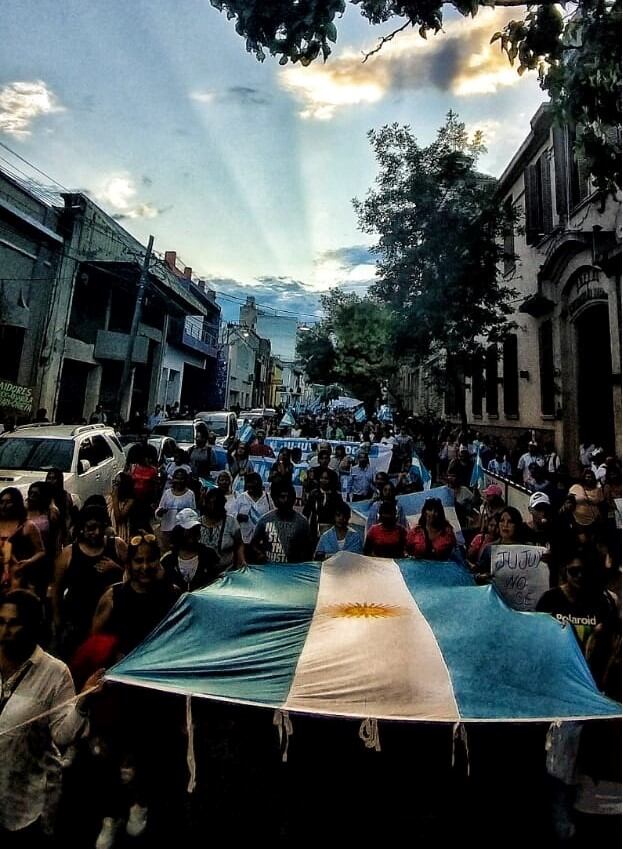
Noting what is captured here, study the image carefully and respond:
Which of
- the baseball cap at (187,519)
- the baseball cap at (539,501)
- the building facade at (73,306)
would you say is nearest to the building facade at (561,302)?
the baseball cap at (539,501)

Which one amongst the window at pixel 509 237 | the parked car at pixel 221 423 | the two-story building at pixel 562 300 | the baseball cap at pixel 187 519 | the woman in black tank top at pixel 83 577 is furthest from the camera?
the parked car at pixel 221 423

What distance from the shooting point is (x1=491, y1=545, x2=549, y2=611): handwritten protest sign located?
518cm

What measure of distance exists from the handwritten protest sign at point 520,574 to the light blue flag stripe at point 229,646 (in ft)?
6.99

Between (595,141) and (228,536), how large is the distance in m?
7.04

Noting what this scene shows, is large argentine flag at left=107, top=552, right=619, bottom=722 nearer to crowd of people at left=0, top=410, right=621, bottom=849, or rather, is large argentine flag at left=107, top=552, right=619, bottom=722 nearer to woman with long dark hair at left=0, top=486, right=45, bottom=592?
crowd of people at left=0, top=410, right=621, bottom=849

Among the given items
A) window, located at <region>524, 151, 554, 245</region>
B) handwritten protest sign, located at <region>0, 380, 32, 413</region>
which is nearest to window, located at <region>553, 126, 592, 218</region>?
window, located at <region>524, 151, 554, 245</region>

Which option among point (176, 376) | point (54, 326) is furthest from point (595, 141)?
point (176, 376)

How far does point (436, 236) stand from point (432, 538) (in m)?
13.4

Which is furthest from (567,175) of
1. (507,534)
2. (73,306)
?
(73,306)

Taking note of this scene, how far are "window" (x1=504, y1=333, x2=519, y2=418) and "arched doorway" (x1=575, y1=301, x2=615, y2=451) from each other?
427 cm

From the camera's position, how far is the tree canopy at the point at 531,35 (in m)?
5.75

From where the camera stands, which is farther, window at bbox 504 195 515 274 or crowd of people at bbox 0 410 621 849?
window at bbox 504 195 515 274

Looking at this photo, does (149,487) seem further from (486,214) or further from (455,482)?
(486,214)

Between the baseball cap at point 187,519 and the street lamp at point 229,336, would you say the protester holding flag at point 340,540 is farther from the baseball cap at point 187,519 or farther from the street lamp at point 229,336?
the street lamp at point 229,336
